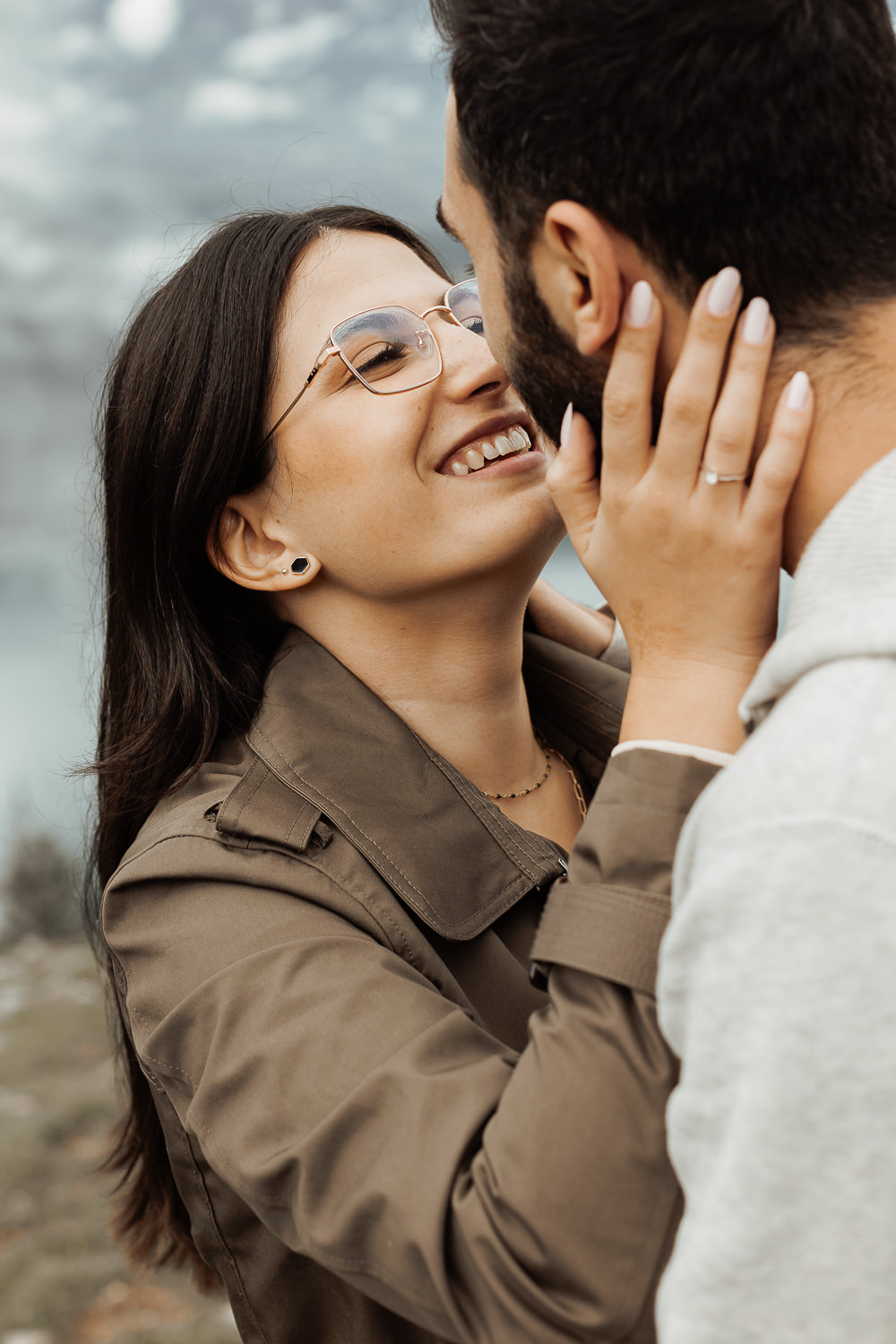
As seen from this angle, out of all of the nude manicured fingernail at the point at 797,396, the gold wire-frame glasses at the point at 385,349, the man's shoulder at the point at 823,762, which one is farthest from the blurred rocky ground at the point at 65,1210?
the nude manicured fingernail at the point at 797,396

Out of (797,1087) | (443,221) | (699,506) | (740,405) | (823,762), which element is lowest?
(797,1087)

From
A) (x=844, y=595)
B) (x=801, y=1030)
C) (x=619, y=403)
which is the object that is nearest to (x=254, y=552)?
(x=619, y=403)

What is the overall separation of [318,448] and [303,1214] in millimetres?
1443

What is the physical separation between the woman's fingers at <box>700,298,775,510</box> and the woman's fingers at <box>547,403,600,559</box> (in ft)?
0.70

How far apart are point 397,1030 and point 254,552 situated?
1.25 meters

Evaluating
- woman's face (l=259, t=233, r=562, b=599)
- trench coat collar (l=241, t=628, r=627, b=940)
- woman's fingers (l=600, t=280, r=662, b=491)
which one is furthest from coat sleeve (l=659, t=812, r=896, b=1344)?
woman's face (l=259, t=233, r=562, b=599)

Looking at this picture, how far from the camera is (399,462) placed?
2227mm

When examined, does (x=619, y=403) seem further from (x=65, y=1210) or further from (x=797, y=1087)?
(x=65, y=1210)

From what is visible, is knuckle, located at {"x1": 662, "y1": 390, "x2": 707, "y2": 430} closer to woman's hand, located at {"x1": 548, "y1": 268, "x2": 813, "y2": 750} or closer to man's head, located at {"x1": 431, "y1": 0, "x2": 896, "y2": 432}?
woman's hand, located at {"x1": 548, "y1": 268, "x2": 813, "y2": 750}

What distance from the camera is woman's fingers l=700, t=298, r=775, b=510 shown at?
1394 mm

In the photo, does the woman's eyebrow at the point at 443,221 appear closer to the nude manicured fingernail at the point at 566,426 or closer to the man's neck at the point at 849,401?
the nude manicured fingernail at the point at 566,426

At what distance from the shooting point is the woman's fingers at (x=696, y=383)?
1.39m

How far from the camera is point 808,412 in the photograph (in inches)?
55.3

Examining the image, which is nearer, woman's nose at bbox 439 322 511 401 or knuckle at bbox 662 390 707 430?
knuckle at bbox 662 390 707 430
